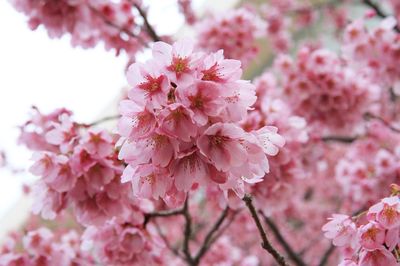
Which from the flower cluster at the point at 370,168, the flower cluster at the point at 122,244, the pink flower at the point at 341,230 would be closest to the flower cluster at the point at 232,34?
the flower cluster at the point at 370,168

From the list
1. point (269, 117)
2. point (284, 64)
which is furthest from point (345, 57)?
point (269, 117)

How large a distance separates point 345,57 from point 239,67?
1314 millimetres

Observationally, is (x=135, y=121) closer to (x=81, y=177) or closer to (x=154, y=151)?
(x=154, y=151)

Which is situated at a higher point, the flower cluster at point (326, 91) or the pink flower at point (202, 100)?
the pink flower at point (202, 100)

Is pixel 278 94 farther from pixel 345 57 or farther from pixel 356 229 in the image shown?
pixel 356 229

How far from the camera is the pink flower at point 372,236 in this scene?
0.73 metres

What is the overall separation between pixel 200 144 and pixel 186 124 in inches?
1.2

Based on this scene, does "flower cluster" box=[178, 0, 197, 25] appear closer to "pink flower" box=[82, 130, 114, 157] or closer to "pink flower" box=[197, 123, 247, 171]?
"pink flower" box=[82, 130, 114, 157]

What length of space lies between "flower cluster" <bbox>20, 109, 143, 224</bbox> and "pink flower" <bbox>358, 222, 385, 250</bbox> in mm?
483

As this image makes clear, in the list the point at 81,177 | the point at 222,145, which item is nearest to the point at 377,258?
the point at 222,145

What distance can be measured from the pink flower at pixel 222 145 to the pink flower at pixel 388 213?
0.75 feet

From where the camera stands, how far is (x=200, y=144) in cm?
66

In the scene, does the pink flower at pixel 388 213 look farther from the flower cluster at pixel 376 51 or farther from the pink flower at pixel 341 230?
the flower cluster at pixel 376 51

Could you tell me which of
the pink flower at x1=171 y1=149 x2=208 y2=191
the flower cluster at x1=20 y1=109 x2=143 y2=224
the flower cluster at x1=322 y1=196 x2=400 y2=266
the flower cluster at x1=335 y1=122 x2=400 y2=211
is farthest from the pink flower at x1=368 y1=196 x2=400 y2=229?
the flower cluster at x1=335 y1=122 x2=400 y2=211
